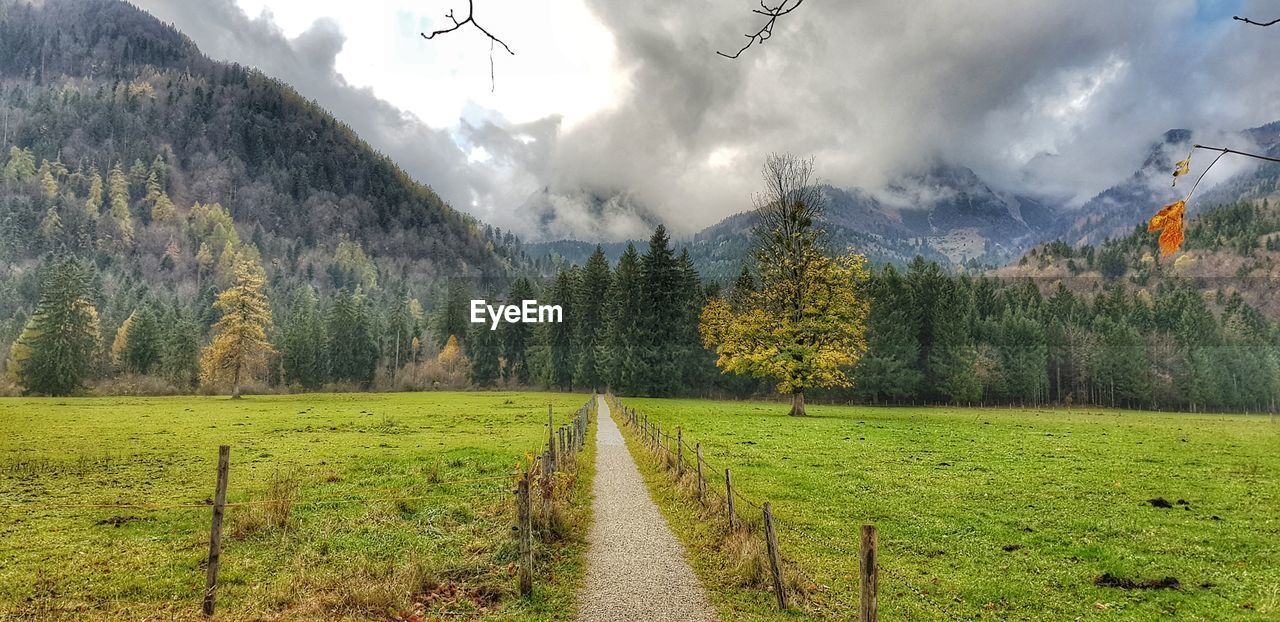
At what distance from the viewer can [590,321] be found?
9450 centimetres

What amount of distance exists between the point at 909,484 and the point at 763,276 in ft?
104

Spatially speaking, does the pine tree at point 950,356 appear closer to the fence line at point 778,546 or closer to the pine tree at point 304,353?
the fence line at point 778,546

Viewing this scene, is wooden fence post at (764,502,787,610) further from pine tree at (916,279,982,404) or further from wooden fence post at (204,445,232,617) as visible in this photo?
pine tree at (916,279,982,404)

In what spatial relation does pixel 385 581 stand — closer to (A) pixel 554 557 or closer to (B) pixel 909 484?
(A) pixel 554 557

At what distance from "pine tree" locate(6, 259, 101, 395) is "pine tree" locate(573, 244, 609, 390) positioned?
2403 inches

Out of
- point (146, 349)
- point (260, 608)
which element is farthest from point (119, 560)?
point (146, 349)

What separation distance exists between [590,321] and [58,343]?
6477 cm

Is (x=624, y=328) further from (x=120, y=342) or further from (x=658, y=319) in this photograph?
(x=120, y=342)

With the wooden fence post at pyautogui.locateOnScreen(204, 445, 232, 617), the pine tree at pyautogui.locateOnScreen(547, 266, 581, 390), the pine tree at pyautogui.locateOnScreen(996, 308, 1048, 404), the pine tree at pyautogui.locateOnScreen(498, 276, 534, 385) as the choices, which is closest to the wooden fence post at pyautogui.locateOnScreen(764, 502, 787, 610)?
the wooden fence post at pyautogui.locateOnScreen(204, 445, 232, 617)

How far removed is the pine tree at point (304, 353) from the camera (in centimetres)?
9956

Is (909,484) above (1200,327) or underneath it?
underneath

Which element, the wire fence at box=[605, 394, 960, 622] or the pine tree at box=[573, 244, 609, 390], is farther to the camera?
the pine tree at box=[573, 244, 609, 390]

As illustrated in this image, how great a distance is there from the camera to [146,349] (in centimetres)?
9325

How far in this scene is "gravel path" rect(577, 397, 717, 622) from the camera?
9.66 meters
